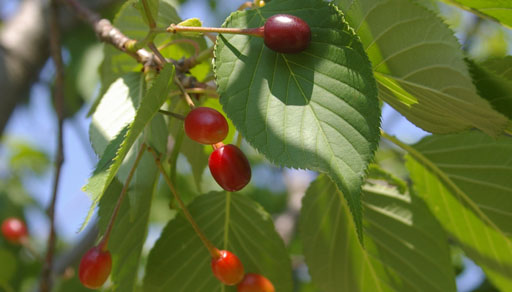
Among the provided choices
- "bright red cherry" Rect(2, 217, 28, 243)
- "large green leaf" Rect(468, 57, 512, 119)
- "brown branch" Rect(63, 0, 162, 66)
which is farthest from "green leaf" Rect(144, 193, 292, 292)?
"bright red cherry" Rect(2, 217, 28, 243)

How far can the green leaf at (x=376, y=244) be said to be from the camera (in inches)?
44.8

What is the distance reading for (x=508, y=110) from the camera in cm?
73

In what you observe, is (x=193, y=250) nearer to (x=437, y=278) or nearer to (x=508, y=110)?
(x=437, y=278)

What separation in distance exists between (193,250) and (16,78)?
154cm

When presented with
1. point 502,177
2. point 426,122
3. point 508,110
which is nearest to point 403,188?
point 502,177

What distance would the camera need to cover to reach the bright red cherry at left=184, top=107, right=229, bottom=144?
78cm

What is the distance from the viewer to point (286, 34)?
705mm

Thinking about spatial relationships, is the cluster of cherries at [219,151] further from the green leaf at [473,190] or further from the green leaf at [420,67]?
the green leaf at [473,190]

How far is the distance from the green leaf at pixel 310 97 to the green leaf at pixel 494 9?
0.90 ft

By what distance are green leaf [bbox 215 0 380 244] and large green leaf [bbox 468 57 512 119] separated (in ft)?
0.48

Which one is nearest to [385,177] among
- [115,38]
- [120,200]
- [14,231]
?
[120,200]

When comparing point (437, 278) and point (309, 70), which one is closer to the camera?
point (309, 70)

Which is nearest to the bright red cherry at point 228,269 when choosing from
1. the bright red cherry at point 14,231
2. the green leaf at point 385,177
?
the green leaf at point 385,177

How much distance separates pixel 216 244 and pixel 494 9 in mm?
727
